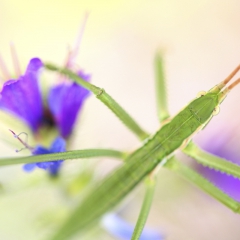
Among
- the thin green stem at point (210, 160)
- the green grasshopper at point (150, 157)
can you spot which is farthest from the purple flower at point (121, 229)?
the thin green stem at point (210, 160)

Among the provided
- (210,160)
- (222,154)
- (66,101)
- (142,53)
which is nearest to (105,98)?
(66,101)

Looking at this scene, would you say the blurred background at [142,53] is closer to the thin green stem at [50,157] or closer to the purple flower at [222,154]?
the purple flower at [222,154]

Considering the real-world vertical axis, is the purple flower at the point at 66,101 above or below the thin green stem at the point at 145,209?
above

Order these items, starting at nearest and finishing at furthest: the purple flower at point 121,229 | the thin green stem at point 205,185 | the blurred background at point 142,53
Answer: the thin green stem at point 205,185, the purple flower at point 121,229, the blurred background at point 142,53

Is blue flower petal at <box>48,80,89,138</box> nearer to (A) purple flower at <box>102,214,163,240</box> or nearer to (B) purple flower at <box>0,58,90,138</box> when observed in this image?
(B) purple flower at <box>0,58,90,138</box>

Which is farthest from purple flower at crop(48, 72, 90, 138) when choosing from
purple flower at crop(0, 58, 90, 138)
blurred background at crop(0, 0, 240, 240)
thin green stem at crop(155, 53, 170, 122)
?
blurred background at crop(0, 0, 240, 240)

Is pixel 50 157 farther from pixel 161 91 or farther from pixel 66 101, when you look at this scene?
pixel 161 91
